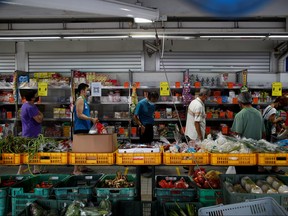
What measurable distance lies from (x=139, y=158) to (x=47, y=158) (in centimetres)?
120

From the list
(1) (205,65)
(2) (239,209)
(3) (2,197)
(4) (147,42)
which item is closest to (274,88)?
(1) (205,65)

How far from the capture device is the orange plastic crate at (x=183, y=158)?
378cm

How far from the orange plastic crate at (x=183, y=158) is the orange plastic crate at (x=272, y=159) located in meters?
0.71

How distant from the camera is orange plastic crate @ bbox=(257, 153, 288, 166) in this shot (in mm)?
3803

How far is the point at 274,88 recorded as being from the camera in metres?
8.66

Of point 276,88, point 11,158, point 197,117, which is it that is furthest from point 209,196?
point 276,88

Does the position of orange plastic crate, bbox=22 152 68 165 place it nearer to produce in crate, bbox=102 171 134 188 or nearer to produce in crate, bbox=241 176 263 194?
produce in crate, bbox=102 171 134 188

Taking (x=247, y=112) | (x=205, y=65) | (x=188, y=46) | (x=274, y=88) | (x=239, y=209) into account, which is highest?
(x=188, y=46)

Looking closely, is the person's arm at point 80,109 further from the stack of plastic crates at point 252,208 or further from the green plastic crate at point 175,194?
the stack of plastic crates at point 252,208

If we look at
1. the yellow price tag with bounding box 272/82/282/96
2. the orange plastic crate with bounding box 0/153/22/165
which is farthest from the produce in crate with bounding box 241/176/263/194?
the yellow price tag with bounding box 272/82/282/96

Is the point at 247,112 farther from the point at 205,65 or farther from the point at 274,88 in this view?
the point at 205,65

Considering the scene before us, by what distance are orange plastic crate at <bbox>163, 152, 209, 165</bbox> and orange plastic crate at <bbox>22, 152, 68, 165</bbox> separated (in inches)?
51.3

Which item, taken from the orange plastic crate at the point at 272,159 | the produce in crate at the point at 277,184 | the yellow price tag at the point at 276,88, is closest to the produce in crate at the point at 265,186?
the produce in crate at the point at 277,184

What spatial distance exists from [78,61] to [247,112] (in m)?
6.59
